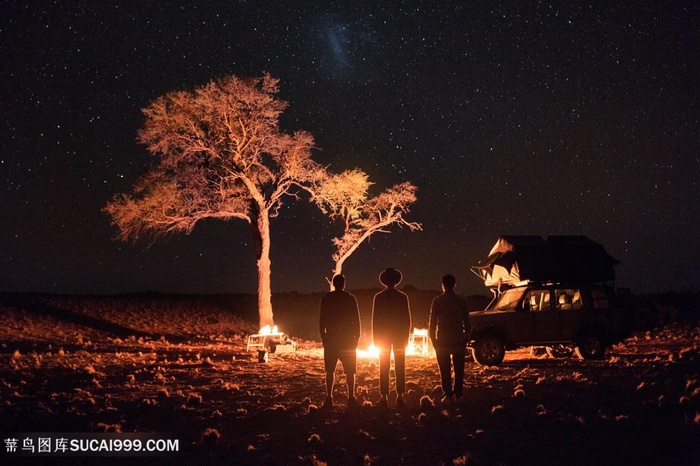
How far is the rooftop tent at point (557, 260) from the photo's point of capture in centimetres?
2014

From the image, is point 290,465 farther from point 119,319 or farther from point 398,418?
point 119,319

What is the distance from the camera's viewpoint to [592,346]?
16234mm

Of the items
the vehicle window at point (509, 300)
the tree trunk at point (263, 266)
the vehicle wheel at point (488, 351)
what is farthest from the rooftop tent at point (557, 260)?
the tree trunk at point (263, 266)

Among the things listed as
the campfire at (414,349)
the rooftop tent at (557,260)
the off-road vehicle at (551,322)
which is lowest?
the campfire at (414,349)

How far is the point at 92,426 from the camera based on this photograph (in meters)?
8.68

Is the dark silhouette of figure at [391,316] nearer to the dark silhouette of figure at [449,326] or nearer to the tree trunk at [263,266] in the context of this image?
the dark silhouette of figure at [449,326]

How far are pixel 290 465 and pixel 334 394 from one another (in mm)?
4554

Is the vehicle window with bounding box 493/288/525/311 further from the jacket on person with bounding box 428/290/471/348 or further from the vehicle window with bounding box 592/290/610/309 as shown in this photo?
the jacket on person with bounding box 428/290/471/348

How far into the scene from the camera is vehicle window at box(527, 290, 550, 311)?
16281 mm

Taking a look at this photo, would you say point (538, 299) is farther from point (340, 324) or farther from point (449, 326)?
point (340, 324)

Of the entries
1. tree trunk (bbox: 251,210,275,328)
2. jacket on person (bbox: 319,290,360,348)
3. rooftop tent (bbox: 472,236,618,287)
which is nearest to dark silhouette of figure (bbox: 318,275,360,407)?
jacket on person (bbox: 319,290,360,348)

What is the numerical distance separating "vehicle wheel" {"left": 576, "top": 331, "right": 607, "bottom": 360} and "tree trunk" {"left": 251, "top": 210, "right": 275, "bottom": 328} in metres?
12.9

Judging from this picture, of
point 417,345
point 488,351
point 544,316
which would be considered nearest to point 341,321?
point 488,351

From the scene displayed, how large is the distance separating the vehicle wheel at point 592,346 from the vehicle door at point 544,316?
2.11ft
